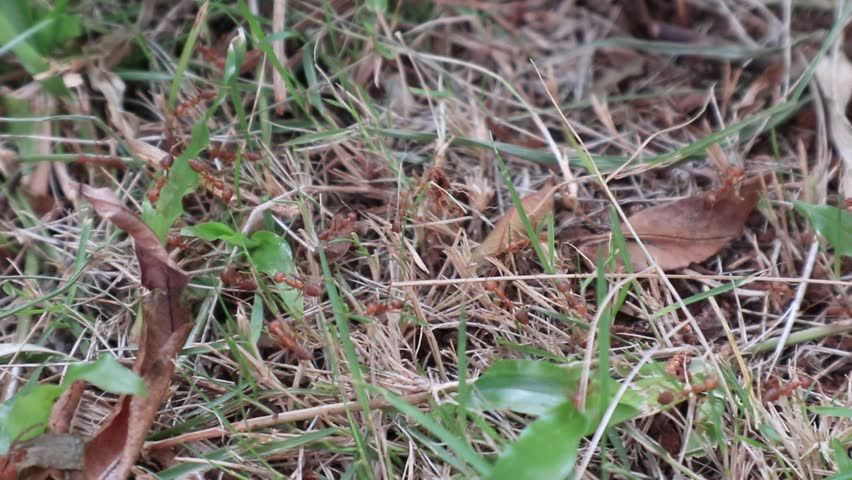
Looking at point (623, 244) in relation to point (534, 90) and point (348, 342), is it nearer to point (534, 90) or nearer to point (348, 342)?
point (348, 342)

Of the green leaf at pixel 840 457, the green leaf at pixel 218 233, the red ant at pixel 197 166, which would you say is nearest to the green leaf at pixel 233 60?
the red ant at pixel 197 166

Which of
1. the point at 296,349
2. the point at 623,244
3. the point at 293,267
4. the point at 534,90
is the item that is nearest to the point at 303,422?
the point at 296,349

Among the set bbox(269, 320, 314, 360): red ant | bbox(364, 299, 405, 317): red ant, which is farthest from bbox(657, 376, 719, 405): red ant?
bbox(269, 320, 314, 360): red ant

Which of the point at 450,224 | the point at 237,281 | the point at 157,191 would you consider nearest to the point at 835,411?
the point at 450,224

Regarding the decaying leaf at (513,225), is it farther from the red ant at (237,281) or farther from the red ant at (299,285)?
the red ant at (237,281)

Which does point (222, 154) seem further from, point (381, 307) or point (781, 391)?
point (781, 391)

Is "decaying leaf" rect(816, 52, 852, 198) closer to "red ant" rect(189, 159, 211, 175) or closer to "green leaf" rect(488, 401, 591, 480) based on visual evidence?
"green leaf" rect(488, 401, 591, 480)

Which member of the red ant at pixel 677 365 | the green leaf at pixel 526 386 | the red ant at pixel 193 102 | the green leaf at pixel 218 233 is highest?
the red ant at pixel 193 102
